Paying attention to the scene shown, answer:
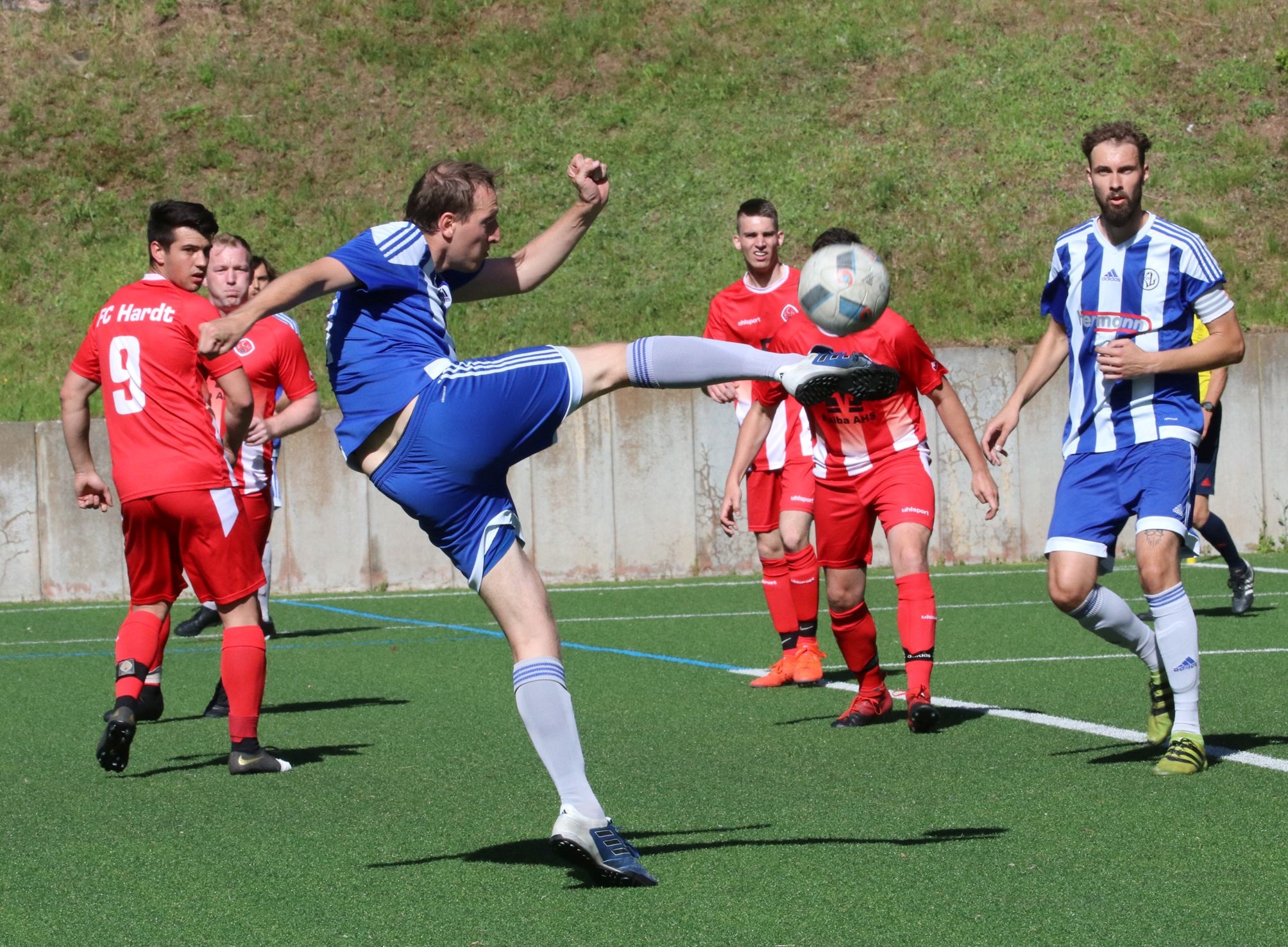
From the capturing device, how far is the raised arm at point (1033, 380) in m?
6.67

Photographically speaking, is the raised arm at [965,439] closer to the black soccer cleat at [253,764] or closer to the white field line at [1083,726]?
the white field line at [1083,726]

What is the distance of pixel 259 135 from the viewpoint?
24188mm

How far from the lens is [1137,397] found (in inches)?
248

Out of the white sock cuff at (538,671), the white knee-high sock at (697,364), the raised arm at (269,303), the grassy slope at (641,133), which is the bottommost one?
the white sock cuff at (538,671)

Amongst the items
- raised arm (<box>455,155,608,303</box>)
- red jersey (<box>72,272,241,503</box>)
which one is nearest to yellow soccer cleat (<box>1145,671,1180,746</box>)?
raised arm (<box>455,155,608,303</box>)

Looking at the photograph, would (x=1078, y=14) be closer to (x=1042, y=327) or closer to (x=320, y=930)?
(x=1042, y=327)

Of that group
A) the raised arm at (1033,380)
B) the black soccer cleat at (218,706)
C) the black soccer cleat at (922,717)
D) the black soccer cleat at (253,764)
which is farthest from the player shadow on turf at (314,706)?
the raised arm at (1033,380)

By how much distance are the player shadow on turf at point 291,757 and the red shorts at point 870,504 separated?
7.29ft

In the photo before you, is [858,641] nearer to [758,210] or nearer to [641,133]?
[758,210]

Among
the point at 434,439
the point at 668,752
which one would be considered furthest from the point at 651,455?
the point at 434,439

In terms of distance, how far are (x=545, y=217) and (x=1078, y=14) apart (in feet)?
29.6

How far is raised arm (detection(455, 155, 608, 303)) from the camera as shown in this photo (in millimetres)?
5473

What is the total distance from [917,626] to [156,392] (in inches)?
130

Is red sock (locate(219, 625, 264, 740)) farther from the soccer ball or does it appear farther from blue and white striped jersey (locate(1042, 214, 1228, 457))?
blue and white striped jersey (locate(1042, 214, 1228, 457))
